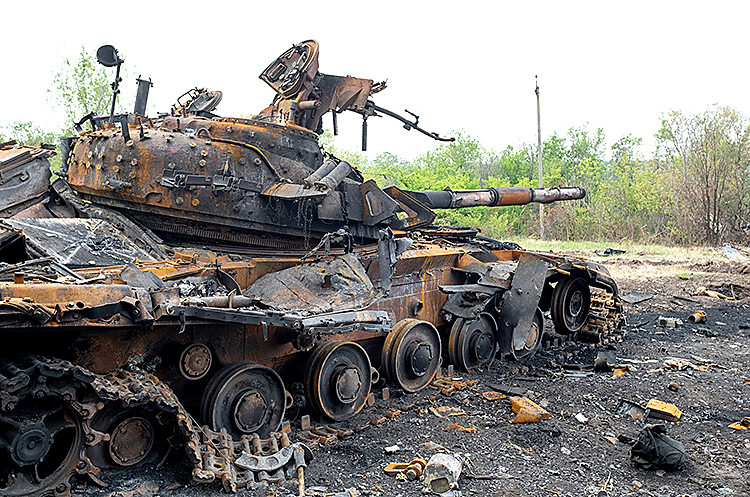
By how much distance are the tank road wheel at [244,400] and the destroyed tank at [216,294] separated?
0.7 inches

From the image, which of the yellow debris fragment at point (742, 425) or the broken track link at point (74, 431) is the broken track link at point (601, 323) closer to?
the yellow debris fragment at point (742, 425)

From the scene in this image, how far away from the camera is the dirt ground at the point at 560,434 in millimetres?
5035

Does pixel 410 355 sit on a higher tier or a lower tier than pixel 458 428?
higher

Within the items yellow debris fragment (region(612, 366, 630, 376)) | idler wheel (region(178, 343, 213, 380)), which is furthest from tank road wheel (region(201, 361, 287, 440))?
yellow debris fragment (region(612, 366, 630, 376))

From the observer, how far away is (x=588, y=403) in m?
7.35

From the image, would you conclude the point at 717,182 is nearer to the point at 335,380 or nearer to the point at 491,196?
A: the point at 491,196

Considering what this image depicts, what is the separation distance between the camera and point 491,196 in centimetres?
1080

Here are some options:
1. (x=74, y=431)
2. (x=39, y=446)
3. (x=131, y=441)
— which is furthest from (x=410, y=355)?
(x=39, y=446)

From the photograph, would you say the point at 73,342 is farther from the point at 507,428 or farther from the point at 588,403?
the point at 588,403

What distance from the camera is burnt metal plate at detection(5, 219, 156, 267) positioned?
495cm

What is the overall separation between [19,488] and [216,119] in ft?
13.7

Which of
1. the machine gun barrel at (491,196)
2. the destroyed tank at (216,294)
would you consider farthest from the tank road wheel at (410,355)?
the machine gun barrel at (491,196)

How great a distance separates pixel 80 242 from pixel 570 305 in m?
8.56

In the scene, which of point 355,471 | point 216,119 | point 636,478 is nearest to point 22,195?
point 216,119
